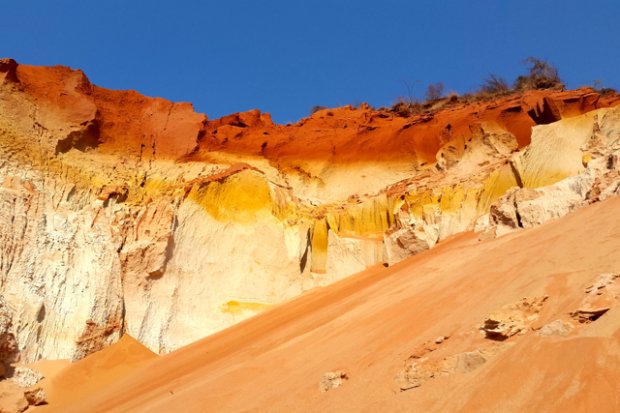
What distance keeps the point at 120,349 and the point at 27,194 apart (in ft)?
13.7

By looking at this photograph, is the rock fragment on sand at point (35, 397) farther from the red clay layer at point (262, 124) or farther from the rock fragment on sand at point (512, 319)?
the rock fragment on sand at point (512, 319)

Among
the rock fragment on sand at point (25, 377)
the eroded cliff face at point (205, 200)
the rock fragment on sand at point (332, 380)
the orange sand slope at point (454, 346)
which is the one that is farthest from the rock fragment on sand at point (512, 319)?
the rock fragment on sand at point (25, 377)

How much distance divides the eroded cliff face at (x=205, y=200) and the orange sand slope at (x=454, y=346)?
2.83m

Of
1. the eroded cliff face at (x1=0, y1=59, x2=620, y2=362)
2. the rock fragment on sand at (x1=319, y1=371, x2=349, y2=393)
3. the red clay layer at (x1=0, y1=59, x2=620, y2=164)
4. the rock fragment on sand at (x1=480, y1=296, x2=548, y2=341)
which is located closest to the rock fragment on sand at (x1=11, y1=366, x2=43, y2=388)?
the eroded cliff face at (x1=0, y1=59, x2=620, y2=362)

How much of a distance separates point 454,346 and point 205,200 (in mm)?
11237

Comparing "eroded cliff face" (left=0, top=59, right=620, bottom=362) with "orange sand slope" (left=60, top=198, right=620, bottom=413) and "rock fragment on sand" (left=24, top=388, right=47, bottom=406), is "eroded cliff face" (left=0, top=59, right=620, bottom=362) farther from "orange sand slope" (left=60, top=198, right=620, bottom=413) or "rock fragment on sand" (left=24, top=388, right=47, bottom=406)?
"orange sand slope" (left=60, top=198, right=620, bottom=413)

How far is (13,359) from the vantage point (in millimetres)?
11961

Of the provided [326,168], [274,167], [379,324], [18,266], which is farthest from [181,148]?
[379,324]

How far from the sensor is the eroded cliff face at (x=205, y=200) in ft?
43.5

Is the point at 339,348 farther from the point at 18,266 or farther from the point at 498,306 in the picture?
the point at 18,266

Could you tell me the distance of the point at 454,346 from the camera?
584cm

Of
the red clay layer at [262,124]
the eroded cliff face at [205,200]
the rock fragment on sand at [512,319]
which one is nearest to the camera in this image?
the rock fragment on sand at [512,319]

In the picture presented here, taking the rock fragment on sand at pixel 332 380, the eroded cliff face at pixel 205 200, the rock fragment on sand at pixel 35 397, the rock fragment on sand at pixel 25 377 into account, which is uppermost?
the eroded cliff face at pixel 205 200

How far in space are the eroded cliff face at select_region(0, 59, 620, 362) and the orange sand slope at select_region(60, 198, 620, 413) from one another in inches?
112
